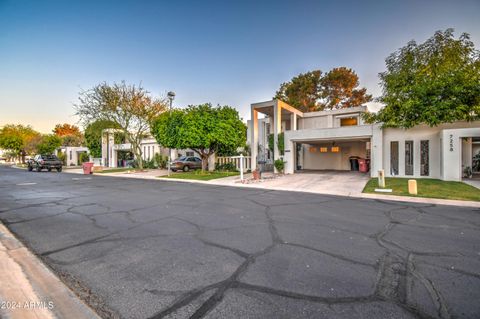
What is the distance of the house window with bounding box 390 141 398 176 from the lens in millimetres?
15125

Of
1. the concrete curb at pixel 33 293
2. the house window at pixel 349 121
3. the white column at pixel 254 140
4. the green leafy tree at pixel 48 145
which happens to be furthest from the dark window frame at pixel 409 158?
the green leafy tree at pixel 48 145

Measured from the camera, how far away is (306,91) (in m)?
36.1

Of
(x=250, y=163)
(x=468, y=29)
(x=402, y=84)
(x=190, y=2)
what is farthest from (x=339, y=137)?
(x=468, y=29)

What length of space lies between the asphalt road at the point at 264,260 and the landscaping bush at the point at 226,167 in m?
16.5

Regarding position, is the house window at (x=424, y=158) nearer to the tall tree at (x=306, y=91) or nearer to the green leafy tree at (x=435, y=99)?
the green leafy tree at (x=435, y=99)

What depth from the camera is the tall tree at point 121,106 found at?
22750 millimetres

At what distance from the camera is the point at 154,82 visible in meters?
24.4

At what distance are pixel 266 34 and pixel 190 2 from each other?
19.6ft

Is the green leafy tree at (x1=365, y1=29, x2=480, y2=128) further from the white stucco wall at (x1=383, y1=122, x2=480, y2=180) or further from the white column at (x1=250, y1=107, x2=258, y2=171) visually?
the white column at (x1=250, y1=107, x2=258, y2=171)

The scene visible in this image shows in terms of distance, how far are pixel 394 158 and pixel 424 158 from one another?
160cm

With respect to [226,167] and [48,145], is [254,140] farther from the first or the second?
[48,145]

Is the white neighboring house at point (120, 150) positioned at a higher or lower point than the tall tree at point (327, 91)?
lower

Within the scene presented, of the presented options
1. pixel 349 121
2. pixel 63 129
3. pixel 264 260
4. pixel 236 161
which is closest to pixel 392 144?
pixel 349 121

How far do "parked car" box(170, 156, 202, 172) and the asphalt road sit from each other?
54.0 feet
